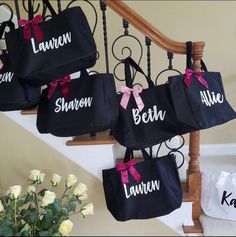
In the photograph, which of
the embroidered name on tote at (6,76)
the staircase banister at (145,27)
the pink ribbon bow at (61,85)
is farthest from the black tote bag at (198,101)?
the embroidered name on tote at (6,76)

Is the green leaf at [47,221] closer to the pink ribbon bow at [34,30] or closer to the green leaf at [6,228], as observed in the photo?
the green leaf at [6,228]

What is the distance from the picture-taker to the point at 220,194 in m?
1.57

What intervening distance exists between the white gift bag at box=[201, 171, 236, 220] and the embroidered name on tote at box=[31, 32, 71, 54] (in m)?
1.07

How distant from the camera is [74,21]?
1.21 m

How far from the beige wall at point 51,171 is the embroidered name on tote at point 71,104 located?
323 mm

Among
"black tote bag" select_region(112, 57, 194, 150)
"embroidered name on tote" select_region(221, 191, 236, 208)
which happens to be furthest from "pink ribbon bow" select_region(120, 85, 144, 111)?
"embroidered name on tote" select_region(221, 191, 236, 208)

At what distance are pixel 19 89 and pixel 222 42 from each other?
5.32 ft

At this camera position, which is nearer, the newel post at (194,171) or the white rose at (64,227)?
the white rose at (64,227)

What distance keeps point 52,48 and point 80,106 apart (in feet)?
0.93

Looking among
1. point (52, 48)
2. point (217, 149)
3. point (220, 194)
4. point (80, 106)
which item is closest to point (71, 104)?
point (80, 106)

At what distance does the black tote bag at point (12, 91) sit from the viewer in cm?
127

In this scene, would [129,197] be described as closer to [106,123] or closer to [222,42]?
[106,123]

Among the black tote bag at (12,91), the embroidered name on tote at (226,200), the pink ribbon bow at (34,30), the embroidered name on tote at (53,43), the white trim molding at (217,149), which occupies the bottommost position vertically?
the white trim molding at (217,149)

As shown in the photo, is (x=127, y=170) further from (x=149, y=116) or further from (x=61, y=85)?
(x=61, y=85)
